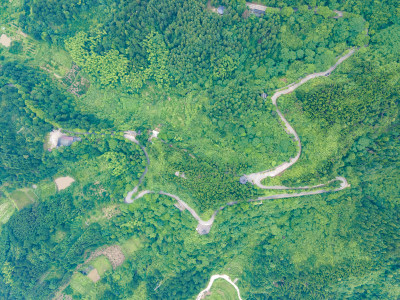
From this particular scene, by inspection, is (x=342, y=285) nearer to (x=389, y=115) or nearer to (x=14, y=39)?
(x=389, y=115)

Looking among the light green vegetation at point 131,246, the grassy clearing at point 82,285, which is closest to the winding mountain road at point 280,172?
the light green vegetation at point 131,246

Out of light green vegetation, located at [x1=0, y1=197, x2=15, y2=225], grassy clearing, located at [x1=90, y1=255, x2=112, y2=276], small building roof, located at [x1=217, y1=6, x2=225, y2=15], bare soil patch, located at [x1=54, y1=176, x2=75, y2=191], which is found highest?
small building roof, located at [x1=217, y1=6, x2=225, y2=15]

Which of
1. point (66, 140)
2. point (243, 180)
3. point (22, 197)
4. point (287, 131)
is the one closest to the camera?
point (287, 131)

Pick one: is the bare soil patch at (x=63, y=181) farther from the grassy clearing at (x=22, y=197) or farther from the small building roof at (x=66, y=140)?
the small building roof at (x=66, y=140)

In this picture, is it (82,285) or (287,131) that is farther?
(82,285)

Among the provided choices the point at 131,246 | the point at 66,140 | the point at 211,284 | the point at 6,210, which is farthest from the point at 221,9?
the point at 6,210

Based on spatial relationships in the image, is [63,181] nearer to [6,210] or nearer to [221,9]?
[6,210]

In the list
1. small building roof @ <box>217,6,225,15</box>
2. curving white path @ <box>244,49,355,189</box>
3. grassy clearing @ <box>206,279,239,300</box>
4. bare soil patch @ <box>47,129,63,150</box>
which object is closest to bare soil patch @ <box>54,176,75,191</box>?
bare soil patch @ <box>47,129,63,150</box>

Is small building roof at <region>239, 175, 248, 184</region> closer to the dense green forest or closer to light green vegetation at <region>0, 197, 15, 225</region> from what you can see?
the dense green forest
